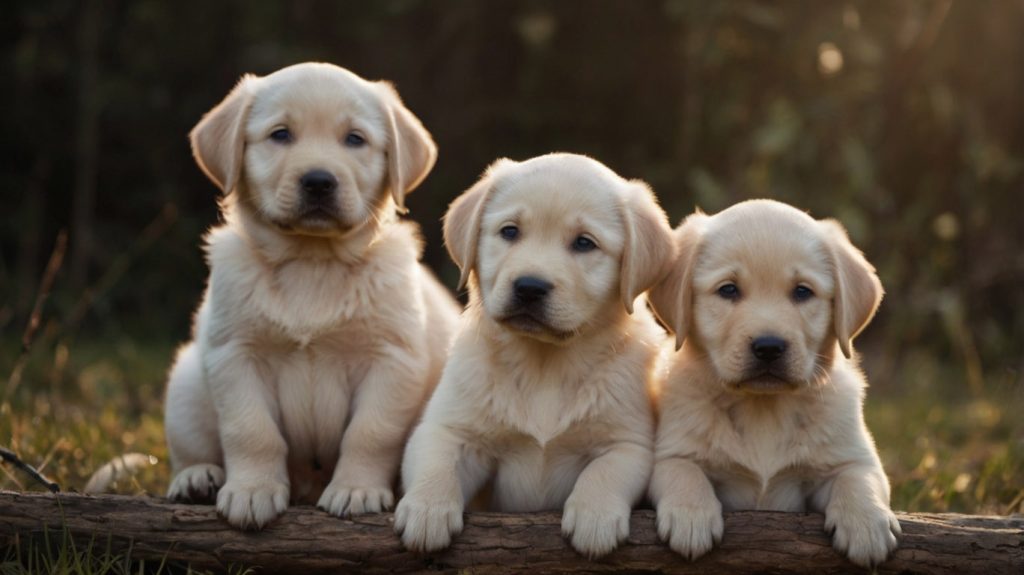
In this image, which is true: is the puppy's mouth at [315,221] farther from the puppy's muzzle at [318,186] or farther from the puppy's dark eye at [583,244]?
the puppy's dark eye at [583,244]

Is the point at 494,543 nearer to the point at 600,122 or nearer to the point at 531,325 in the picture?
the point at 531,325

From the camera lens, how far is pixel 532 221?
4250 mm

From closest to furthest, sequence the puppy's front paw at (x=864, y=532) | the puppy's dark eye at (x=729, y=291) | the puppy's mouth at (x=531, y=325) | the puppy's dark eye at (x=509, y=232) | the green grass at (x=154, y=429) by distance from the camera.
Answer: the puppy's front paw at (x=864, y=532)
the puppy's mouth at (x=531, y=325)
the puppy's dark eye at (x=729, y=291)
the puppy's dark eye at (x=509, y=232)
the green grass at (x=154, y=429)

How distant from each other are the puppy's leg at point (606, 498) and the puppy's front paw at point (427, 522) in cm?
38

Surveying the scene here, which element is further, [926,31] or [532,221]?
[926,31]

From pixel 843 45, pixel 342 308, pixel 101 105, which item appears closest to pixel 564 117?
pixel 843 45

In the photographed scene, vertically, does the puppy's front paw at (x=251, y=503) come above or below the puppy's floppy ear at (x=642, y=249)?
below

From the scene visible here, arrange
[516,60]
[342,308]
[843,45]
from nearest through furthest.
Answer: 1. [342,308]
2. [843,45]
3. [516,60]

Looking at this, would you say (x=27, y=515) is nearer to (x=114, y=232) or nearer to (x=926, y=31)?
(x=114, y=232)

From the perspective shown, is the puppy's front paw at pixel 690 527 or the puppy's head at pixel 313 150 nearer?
the puppy's front paw at pixel 690 527

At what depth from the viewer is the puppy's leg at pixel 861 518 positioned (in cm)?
376

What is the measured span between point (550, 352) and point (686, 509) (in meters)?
0.82

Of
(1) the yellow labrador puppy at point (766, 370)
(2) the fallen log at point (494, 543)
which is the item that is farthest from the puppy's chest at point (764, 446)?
(2) the fallen log at point (494, 543)

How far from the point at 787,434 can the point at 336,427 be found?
1738mm
